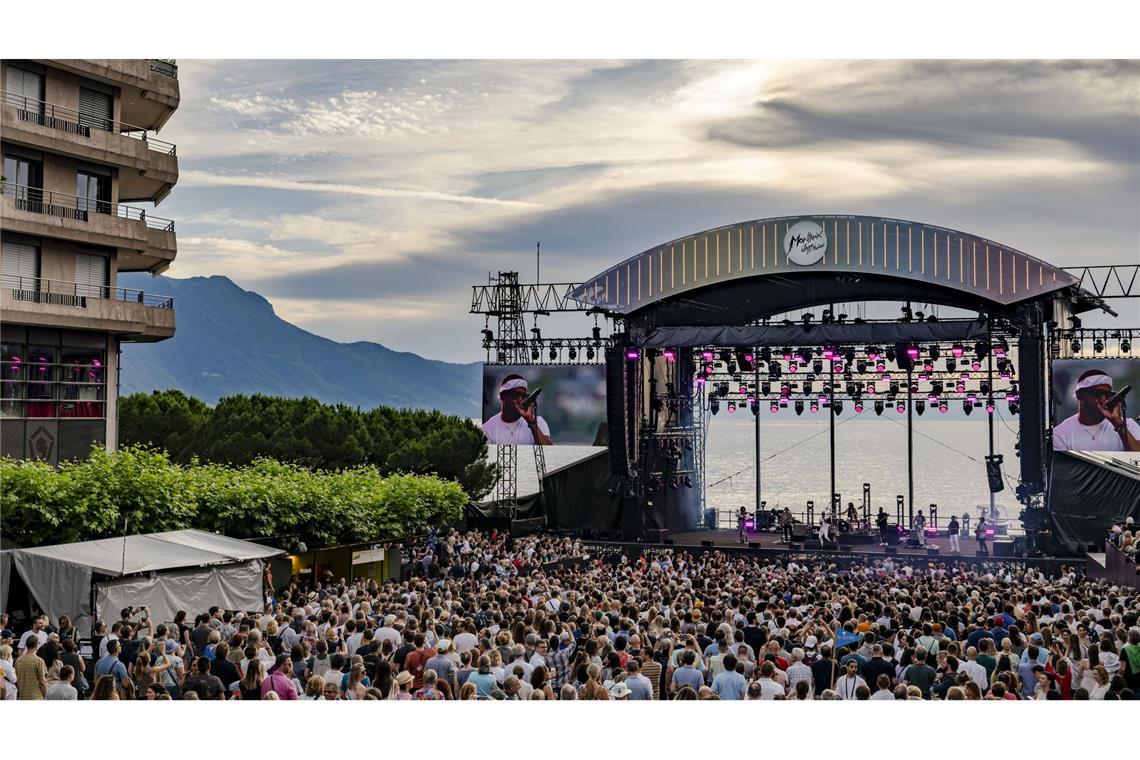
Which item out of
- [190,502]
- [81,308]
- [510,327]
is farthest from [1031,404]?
[81,308]

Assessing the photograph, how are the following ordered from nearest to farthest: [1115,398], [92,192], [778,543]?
[92,192]
[1115,398]
[778,543]

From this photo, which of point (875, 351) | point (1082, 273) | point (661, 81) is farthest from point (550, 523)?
point (1082, 273)

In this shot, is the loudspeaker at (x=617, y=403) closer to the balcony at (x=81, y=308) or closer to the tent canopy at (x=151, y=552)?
the balcony at (x=81, y=308)

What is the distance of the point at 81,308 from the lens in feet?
97.7

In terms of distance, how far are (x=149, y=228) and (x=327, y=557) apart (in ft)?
42.8

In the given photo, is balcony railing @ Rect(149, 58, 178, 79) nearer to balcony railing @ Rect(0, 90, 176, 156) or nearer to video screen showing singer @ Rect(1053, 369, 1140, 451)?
balcony railing @ Rect(0, 90, 176, 156)

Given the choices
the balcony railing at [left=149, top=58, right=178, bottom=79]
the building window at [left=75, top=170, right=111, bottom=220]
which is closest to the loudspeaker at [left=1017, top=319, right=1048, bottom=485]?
the balcony railing at [left=149, top=58, right=178, bottom=79]

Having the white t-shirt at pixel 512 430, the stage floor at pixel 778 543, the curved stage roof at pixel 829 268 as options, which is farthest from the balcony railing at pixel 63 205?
the stage floor at pixel 778 543

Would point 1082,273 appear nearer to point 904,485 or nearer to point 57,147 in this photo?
point 57,147

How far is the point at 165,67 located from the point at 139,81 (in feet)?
5.67

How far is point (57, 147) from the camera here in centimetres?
2850

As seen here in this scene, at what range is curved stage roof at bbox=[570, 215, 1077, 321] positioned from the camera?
104 feet

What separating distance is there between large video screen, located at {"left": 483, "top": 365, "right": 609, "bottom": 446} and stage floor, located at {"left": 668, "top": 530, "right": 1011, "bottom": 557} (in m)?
4.76

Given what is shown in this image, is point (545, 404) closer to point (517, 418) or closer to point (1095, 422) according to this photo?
point (517, 418)
